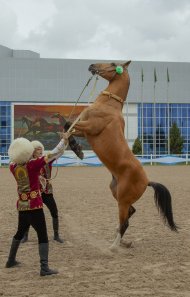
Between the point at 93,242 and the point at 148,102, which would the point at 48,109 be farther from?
the point at 93,242

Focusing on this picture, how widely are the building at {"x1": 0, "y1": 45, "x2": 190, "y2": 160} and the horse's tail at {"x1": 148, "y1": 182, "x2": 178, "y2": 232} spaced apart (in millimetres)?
48609

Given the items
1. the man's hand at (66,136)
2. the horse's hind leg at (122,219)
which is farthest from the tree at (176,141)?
the man's hand at (66,136)

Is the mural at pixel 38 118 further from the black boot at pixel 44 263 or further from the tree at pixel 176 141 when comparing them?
the black boot at pixel 44 263

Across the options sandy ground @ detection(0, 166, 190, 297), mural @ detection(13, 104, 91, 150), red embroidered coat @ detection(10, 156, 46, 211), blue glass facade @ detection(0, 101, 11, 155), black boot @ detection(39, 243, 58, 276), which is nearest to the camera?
sandy ground @ detection(0, 166, 190, 297)

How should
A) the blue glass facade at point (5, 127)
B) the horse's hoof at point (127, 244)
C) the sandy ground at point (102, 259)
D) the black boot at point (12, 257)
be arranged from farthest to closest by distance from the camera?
1. the blue glass facade at point (5, 127)
2. the horse's hoof at point (127, 244)
3. the black boot at point (12, 257)
4. the sandy ground at point (102, 259)

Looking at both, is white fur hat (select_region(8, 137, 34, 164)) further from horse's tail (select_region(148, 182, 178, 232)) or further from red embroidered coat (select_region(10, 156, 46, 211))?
horse's tail (select_region(148, 182, 178, 232))

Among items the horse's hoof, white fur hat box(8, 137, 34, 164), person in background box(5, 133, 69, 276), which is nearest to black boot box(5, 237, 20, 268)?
person in background box(5, 133, 69, 276)

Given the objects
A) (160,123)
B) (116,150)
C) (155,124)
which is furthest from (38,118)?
(116,150)

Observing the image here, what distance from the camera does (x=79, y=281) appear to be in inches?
185

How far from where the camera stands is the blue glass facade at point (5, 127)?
5717 cm

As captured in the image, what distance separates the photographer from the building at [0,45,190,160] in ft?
185

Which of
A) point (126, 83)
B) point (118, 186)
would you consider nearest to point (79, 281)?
point (118, 186)

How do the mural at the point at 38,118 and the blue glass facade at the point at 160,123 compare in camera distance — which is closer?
the mural at the point at 38,118

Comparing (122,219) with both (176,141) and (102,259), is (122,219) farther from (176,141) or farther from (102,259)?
(176,141)
